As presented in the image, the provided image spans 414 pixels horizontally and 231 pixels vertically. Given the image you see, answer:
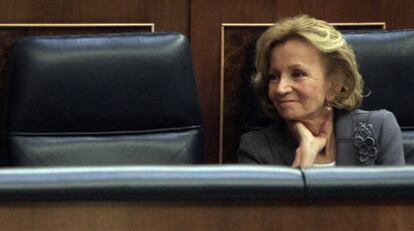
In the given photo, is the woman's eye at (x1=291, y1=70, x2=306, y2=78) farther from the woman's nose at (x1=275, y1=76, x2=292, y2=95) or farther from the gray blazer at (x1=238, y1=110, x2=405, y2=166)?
the gray blazer at (x1=238, y1=110, x2=405, y2=166)

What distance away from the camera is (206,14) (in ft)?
7.77

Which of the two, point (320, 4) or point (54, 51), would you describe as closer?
point (54, 51)

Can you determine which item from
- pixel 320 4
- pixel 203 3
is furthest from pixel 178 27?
pixel 320 4

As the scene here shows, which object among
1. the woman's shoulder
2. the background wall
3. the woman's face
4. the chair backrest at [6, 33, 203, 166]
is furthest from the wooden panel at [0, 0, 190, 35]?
the woman's shoulder

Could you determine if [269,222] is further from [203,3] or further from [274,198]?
[203,3]

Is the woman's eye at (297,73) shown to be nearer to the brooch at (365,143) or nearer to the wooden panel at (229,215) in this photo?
the brooch at (365,143)

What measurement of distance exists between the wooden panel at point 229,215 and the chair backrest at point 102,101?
3.04ft

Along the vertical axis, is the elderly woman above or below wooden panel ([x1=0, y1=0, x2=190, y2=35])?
below

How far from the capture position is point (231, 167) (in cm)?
97

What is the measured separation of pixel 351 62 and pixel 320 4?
536 millimetres

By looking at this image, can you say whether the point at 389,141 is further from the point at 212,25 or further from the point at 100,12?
the point at 100,12

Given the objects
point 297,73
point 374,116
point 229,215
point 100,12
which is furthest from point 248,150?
point 229,215

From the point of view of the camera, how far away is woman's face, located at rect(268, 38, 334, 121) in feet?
6.15

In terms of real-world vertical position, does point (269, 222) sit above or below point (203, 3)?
below
